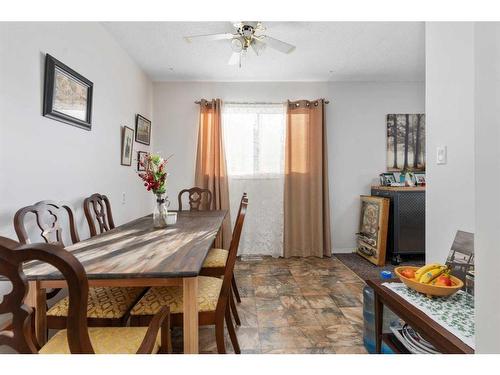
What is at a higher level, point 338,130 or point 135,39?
point 135,39

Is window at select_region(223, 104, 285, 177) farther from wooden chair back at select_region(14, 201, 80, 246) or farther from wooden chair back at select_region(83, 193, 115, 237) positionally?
wooden chair back at select_region(14, 201, 80, 246)

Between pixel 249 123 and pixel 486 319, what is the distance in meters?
3.56

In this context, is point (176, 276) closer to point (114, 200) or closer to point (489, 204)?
point (489, 204)

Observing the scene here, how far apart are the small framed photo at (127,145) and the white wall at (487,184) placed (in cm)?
309

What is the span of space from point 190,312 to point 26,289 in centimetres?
70

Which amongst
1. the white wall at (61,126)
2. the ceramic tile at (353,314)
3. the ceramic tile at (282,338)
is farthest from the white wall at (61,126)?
the ceramic tile at (353,314)

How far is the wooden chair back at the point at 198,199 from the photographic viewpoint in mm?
3314

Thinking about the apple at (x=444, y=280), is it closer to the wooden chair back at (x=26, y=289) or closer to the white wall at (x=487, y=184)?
the white wall at (x=487, y=184)

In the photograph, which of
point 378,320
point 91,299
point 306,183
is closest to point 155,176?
point 91,299

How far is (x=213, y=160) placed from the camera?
12.4ft

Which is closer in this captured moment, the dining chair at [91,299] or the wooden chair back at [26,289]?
the wooden chair back at [26,289]

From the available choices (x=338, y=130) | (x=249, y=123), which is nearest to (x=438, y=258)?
(x=338, y=130)

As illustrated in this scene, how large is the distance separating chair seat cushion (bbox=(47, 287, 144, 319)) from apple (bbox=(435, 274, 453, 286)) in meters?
1.61

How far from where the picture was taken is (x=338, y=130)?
13.0 feet
